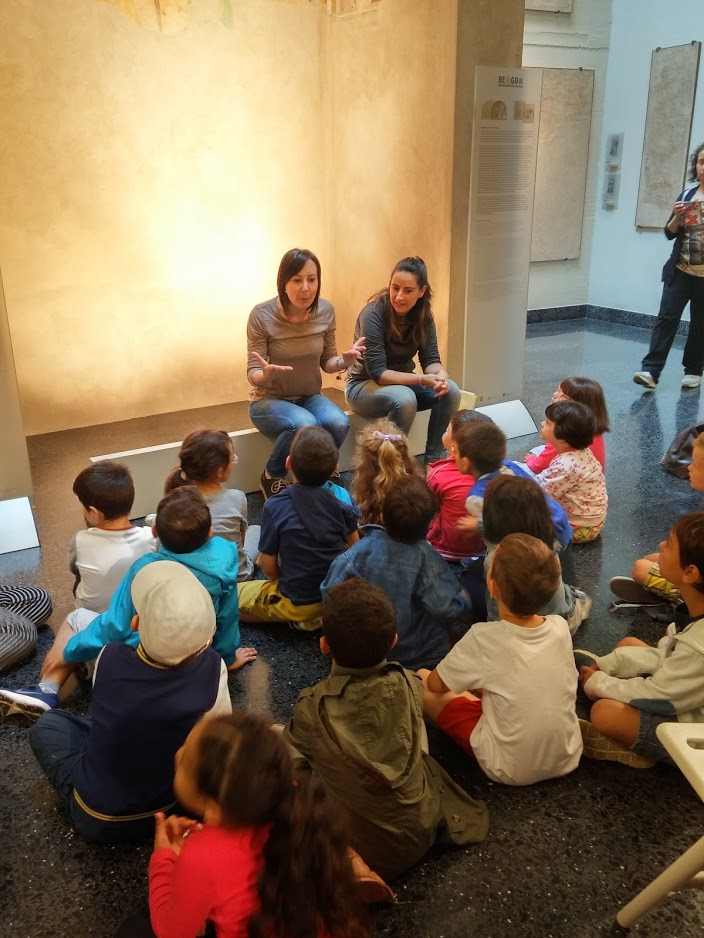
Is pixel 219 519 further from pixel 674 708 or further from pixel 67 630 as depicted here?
pixel 674 708

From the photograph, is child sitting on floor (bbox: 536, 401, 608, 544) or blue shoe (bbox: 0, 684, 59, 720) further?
child sitting on floor (bbox: 536, 401, 608, 544)

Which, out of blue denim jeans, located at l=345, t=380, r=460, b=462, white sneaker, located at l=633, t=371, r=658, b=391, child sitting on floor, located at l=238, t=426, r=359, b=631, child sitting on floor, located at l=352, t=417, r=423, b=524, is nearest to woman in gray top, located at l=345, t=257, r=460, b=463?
blue denim jeans, located at l=345, t=380, r=460, b=462

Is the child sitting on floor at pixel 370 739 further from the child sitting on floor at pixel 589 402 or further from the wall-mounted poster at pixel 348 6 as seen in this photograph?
the wall-mounted poster at pixel 348 6

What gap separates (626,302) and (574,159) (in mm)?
1526

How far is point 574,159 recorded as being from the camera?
770cm

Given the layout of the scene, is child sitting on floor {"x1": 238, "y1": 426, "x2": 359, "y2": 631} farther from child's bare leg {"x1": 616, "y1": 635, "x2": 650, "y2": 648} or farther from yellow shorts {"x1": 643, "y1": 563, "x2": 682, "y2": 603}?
yellow shorts {"x1": 643, "y1": 563, "x2": 682, "y2": 603}

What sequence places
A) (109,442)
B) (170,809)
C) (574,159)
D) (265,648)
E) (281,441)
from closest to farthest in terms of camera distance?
(170,809) → (265,648) → (281,441) → (109,442) → (574,159)

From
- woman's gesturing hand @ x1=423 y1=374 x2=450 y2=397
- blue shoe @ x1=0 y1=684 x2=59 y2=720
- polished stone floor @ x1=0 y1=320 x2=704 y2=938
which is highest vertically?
woman's gesturing hand @ x1=423 y1=374 x2=450 y2=397

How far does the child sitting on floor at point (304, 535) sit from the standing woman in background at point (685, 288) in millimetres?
3906

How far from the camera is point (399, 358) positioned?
4.37m

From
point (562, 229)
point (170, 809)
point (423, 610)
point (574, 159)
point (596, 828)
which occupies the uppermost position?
point (574, 159)

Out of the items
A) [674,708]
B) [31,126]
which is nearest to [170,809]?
[674,708]

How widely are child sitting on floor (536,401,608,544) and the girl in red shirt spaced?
2302 millimetres

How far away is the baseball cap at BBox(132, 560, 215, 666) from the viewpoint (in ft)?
5.67
